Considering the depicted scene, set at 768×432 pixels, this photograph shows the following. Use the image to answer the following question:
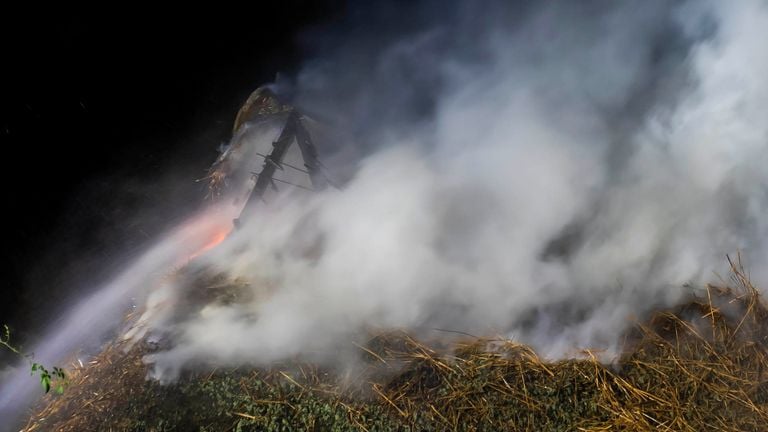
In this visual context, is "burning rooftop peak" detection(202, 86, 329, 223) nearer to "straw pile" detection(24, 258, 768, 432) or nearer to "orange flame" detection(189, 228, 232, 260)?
"orange flame" detection(189, 228, 232, 260)

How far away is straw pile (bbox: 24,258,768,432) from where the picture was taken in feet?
11.4

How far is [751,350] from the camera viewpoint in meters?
3.82

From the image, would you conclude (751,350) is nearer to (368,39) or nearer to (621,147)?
(621,147)

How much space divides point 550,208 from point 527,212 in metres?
0.27

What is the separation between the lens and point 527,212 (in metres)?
5.05

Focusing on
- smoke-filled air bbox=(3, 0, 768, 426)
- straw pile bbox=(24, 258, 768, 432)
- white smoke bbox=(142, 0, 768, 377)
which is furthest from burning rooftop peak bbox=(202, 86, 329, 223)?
straw pile bbox=(24, 258, 768, 432)

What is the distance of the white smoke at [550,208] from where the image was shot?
172 inches

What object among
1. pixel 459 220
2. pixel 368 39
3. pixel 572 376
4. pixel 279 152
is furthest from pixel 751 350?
pixel 368 39

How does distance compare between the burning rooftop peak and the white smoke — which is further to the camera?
the burning rooftop peak

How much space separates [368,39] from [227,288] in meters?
5.64

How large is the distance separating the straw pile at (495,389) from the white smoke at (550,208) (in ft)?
0.80

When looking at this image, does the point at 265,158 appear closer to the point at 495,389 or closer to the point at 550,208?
the point at 550,208

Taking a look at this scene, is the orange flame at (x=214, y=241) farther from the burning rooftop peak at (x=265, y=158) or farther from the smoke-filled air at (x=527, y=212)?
the burning rooftop peak at (x=265, y=158)

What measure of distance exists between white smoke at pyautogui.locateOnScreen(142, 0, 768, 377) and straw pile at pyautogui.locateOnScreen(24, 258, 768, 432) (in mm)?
244
